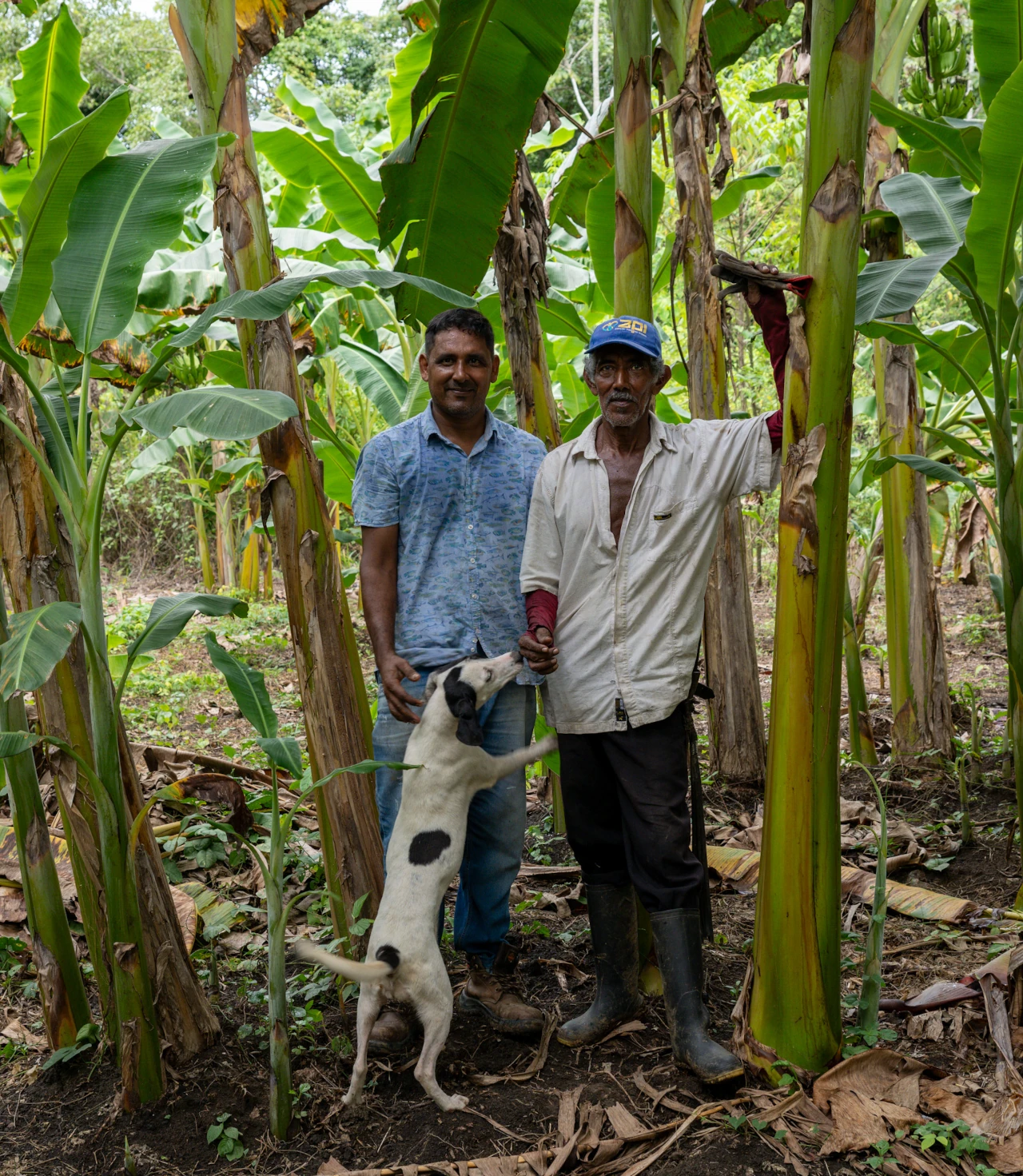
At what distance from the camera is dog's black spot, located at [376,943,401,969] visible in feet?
8.42

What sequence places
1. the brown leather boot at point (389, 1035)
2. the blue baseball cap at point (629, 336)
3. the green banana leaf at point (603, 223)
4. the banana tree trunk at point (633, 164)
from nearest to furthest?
the blue baseball cap at point (629, 336) → the brown leather boot at point (389, 1035) → the banana tree trunk at point (633, 164) → the green banana leaf at point (603, 223)

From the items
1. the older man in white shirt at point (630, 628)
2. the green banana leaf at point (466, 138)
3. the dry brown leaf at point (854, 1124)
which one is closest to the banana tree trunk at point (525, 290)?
the green banana leaf at point (466, 138)

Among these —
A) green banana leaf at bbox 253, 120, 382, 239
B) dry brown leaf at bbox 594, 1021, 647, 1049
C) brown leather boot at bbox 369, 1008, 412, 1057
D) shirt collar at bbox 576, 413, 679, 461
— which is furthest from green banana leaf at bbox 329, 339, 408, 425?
dry brown leaf at bbox 594, 1021, 647, 1049

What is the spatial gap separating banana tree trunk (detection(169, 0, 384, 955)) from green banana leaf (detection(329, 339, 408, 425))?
286cm

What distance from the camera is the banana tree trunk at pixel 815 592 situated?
7.55 feet

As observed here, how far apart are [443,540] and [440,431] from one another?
0.34 m

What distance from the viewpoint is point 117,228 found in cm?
261

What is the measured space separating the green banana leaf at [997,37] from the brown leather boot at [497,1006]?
10.9 feet

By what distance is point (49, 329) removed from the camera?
3615 mm

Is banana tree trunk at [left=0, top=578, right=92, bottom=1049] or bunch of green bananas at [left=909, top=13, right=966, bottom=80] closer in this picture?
banana tree trunk at [left=0, top=578, right=92, bottom=1049]

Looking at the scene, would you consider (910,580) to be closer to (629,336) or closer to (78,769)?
(629,336)

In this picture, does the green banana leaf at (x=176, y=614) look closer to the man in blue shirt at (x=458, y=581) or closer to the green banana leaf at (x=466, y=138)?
the man in blue shirt at (x=458, y=581)

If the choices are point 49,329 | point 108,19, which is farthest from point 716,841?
point 108,19

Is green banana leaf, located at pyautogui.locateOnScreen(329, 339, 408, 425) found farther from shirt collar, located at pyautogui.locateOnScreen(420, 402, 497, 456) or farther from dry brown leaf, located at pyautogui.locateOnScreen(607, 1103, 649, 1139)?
dry brown leaf, located at pyautogui.locateOnScreen(607, 1103, 649, 1139)
